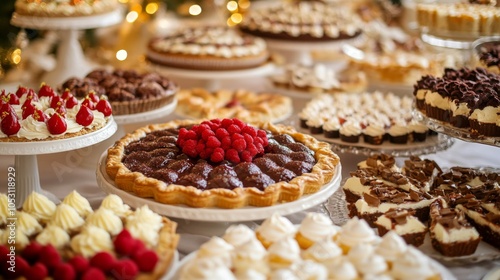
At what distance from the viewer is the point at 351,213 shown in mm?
2438

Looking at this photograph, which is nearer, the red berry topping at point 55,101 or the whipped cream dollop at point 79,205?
the whipped cream dollop at point 79,205

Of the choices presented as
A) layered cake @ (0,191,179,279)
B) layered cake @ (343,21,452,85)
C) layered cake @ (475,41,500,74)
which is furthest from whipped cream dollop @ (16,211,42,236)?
layered cake @ (343,21,452,85)

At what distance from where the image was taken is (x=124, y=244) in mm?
1770

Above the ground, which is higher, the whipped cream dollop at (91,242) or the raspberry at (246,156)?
the whipped cream dollop at (91,242)

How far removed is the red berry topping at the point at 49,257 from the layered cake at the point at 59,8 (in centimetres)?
233

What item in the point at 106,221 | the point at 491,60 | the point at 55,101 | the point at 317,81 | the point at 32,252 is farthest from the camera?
the point at 317,81

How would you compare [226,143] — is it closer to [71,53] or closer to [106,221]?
[106,221]

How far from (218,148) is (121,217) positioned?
0.55 meters

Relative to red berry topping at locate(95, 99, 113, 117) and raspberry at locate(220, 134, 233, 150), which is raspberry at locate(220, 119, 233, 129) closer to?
raspberry at locate(220, 134, 233, 150)

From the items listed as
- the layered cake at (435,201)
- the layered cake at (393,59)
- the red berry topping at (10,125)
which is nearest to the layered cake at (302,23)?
the layered cake at (393,59)

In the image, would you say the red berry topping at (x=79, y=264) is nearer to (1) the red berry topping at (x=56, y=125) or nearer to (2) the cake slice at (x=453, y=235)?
(1) the red berry topping at (x=56, y=125)

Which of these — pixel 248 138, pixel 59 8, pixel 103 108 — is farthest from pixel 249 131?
pixel 59 8

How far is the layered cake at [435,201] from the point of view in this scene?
2.16 metres

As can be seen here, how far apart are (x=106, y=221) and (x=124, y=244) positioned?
16 centimetres
